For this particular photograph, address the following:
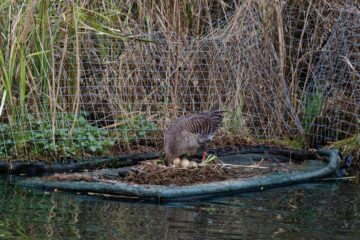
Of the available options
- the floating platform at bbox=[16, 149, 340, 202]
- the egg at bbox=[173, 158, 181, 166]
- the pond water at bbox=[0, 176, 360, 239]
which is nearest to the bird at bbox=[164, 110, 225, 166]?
the egg at bbox=[173, 158, 181, 166]

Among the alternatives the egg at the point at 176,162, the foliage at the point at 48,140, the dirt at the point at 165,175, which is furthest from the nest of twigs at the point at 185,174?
the foliage at the point at 48,140

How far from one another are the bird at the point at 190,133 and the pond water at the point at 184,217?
103 cm

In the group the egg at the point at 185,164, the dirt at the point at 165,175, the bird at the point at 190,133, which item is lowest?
the dirt at the point at 165,175

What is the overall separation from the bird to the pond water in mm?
1032

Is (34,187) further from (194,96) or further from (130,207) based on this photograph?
(194,96)

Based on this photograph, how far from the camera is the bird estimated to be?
9.15m

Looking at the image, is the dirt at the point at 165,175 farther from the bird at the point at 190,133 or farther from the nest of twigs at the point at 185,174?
the bird at the point at 190,133

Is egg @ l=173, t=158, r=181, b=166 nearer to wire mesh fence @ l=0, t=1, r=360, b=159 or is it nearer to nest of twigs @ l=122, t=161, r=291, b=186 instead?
nest of twigs @ l=122, t=161, r=291, b=186

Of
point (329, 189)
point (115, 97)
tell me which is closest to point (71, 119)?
point (115, 97)

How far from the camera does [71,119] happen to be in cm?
1003

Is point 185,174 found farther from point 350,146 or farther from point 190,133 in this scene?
point 350,146

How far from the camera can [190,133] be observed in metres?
9.34

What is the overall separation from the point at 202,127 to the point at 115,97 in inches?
52.6

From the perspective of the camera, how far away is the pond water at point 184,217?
6480 millimetres
